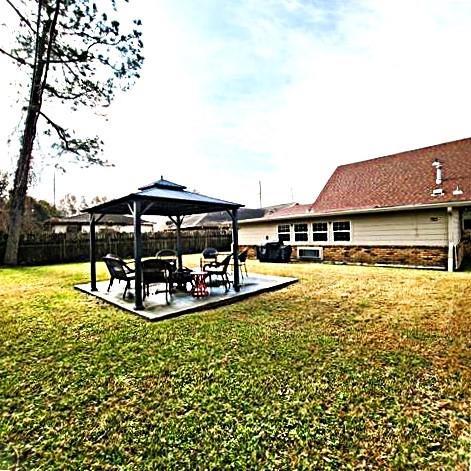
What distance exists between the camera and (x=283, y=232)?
617 inches

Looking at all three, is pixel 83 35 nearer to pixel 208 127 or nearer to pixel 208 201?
pixel 208 127

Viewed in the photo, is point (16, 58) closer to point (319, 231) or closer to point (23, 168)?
point (23, 168)

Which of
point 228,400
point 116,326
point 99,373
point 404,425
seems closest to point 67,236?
point 116,326

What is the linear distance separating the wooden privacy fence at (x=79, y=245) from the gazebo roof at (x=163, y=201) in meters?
8.86

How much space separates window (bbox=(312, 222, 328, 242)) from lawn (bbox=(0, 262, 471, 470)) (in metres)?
8.68

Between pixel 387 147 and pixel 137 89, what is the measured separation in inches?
583

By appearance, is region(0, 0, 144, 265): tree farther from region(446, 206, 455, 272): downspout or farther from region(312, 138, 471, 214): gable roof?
region(446, 206, 455, 272): downspout

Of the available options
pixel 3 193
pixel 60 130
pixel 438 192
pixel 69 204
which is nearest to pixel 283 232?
pixel 438 192

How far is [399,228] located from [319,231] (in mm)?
3531

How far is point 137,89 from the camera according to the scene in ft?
46.8

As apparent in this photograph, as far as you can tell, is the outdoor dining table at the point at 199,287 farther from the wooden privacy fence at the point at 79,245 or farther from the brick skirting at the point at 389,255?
the wooden privacy fence at the point at 79,245

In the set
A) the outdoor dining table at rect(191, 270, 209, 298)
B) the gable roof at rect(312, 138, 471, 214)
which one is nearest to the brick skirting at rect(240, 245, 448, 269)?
the gable roof at rect(312, 138, 471, 214)

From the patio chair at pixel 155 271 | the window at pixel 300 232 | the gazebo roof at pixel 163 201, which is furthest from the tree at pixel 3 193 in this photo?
the window at pixel 300 232

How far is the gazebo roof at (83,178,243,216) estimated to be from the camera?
18.8 ft
